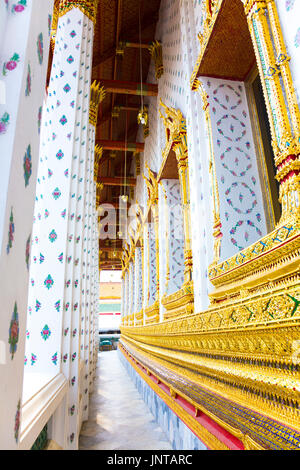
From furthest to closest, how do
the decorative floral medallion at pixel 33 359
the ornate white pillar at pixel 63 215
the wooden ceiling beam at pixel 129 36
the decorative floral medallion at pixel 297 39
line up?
the wooden ceiling beam at pixel 129 36 < the ornate white pillar at pixel 63 215 < the decorative floral medallion at pixel 33 359 < the decorative floral medallion at pixel 297 39

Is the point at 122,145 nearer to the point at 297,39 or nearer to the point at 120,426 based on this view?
the point at 120,426

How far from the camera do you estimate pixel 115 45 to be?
21.3 ft

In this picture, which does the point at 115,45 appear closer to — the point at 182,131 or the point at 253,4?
the point at 182,131

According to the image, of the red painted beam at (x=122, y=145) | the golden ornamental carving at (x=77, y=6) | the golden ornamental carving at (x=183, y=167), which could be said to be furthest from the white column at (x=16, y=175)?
the red painted beam at (x=122, y=145)

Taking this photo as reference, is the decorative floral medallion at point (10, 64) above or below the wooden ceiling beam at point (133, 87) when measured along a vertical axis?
below

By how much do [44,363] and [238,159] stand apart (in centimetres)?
215

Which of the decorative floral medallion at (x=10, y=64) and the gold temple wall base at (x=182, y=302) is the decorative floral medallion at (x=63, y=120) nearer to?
the gold temple wall base at (x=182, y=302)

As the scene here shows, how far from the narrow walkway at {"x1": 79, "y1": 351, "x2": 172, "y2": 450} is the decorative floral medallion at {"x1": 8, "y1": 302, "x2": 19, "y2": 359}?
215 cm

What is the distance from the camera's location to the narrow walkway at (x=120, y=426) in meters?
2.49

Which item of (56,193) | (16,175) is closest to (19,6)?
(16,175)

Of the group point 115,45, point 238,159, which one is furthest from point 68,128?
point 115,45

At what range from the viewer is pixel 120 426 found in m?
3.01

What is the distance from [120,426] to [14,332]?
9.32 ft

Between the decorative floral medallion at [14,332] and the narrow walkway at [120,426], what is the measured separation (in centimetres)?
215
